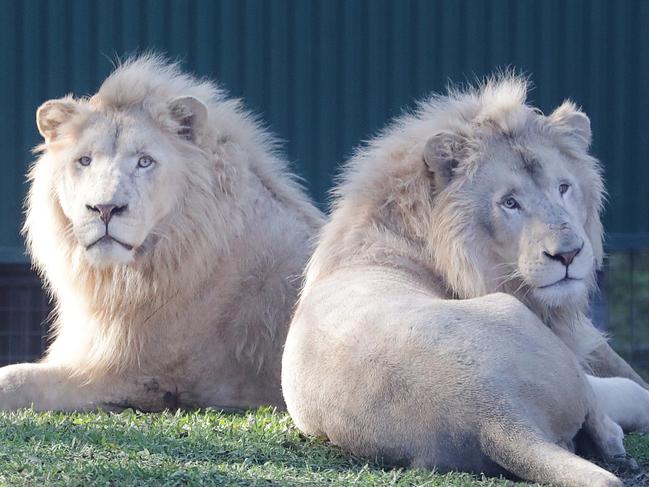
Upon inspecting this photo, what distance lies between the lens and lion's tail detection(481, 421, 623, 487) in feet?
11.7

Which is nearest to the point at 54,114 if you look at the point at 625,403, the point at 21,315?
A: the point at 625,403

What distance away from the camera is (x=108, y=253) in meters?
5.44

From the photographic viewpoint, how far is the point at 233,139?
20.0 feet

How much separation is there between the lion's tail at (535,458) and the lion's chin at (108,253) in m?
2.11

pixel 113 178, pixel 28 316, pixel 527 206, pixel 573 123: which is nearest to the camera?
pixel 527 206

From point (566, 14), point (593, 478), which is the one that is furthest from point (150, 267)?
point (566, 14)

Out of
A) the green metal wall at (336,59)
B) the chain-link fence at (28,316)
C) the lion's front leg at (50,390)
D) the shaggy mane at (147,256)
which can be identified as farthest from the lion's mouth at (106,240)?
the green metal wall at (336,59)

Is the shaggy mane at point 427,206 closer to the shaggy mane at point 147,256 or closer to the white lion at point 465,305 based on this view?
the white lion at point 465,305

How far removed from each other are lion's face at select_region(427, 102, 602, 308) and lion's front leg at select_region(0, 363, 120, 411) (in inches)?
68.6

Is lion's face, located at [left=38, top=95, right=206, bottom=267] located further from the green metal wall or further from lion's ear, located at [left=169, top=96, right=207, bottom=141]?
the green metal wall

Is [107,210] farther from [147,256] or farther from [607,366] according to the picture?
[607,366]

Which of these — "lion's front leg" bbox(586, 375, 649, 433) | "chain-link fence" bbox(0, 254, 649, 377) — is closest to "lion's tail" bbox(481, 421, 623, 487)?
"lion's front leg" bbox(586, 375, 649, 433)

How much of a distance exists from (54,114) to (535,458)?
297 cm

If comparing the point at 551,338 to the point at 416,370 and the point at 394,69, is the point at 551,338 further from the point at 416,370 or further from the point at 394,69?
the point at 394,69
